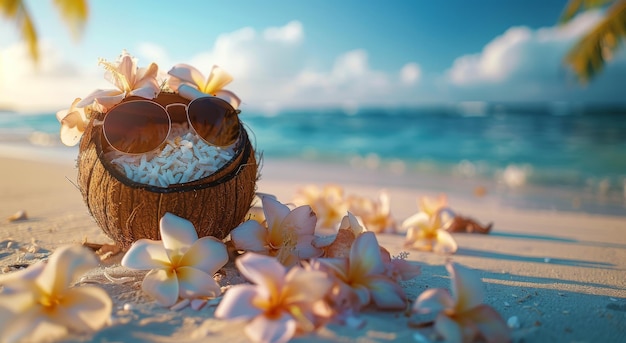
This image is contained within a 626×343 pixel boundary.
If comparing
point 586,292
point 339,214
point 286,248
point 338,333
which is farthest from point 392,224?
point 338,333

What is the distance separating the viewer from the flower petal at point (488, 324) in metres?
1.59

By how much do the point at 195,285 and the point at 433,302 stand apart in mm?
909

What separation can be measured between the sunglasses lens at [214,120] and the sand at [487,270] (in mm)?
753

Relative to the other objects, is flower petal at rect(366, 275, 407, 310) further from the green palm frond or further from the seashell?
the green palm frond

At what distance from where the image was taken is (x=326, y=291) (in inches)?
62.2

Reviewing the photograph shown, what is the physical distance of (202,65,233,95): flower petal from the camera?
97.9 inches

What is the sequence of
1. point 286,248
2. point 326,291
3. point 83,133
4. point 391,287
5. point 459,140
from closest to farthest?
point 326,291 → point 391,287 → point 286,248 → point 83,133 → point 459,140

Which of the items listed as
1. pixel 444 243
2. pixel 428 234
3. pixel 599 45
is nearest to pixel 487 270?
pixel 444 243

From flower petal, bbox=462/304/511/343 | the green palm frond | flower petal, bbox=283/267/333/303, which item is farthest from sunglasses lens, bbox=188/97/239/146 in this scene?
the green palm frond

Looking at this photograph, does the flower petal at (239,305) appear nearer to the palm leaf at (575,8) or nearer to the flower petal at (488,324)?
the flower petal at (488,324)

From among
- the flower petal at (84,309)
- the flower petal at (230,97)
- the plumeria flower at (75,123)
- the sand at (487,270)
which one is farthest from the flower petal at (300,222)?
the plumeria flower at (75,123)

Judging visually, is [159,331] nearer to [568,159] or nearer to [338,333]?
[338,333]

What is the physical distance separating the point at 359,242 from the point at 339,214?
214 cm

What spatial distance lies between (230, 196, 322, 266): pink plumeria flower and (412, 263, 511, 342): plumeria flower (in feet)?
2.15
